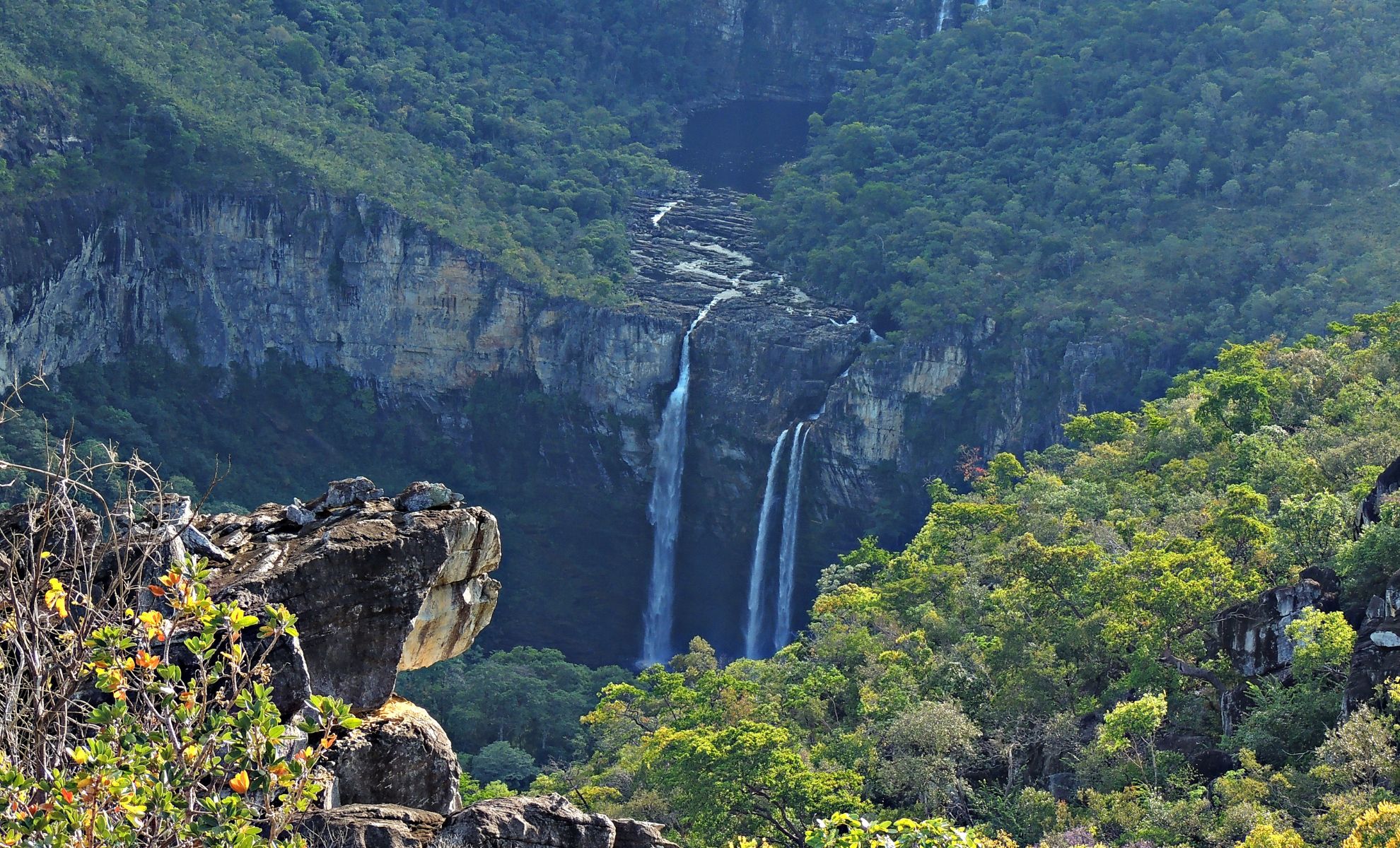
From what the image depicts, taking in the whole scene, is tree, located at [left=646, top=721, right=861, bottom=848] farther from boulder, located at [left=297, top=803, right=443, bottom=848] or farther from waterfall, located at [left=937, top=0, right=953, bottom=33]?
waterfall, located at [left=937, top=0, right=953, bottom=33]

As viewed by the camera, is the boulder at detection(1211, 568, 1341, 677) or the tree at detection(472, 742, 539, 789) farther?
the tree at detection(472, 742, 539, 789)

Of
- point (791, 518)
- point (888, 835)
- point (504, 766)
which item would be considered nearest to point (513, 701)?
point (504, 766)

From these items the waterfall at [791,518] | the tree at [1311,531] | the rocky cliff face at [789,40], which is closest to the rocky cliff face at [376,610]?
the tree at [1311,531]

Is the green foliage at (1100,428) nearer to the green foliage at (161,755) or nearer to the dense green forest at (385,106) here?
the dense green forest at (385,106)

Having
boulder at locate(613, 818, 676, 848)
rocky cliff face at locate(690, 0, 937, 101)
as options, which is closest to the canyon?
rocky cliff face at locate(690, 0, 937, 101)

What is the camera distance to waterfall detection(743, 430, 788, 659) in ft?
152

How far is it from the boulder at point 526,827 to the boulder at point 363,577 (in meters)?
1.61

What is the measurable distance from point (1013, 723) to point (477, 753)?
17.2 m

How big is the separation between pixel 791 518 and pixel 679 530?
3849 millimetres

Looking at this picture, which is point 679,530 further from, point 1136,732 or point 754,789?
point 1136,732

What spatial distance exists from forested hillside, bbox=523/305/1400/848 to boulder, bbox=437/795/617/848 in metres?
8.07

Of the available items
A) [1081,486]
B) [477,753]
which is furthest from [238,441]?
[1081,486]

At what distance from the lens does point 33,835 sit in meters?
6.90

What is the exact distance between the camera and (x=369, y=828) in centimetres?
921
